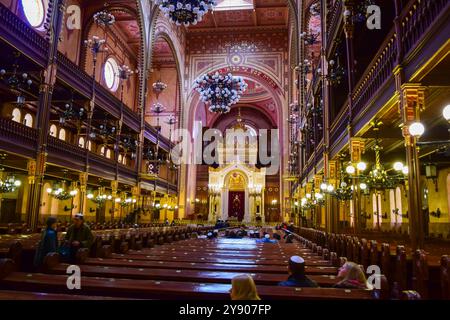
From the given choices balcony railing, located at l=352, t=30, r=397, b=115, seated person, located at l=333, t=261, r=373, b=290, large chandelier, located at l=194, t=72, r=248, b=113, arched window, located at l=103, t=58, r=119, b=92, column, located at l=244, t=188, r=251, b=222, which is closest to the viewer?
seated person, located at l=333, t=261, r=373, b=290

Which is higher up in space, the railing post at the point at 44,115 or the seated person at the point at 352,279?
the railing post at the point at 44,115

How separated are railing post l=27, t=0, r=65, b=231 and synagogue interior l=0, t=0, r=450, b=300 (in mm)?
53

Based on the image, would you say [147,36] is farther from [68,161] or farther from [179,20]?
[179,20]

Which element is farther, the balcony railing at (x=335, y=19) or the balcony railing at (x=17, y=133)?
the balcony railing at (x=17, y=133)

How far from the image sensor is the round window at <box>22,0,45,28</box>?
1869 cm

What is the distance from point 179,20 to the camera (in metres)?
11.3

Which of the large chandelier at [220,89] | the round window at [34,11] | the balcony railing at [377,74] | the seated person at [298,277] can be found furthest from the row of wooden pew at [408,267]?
the round window at [34,11]

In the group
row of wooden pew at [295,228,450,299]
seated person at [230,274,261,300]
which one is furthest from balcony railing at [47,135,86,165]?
seated person at [230,274,261,300]

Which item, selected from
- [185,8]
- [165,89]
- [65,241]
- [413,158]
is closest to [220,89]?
[185,8]

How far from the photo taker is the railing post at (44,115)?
1315cm

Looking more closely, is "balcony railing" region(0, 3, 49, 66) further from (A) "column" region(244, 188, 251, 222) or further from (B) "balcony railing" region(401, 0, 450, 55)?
(A) "column" region(244, 188, 251, 222)

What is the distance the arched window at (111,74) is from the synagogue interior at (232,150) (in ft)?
0.52

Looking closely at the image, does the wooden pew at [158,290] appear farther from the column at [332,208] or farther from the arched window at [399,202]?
the arched window at [399,202]
